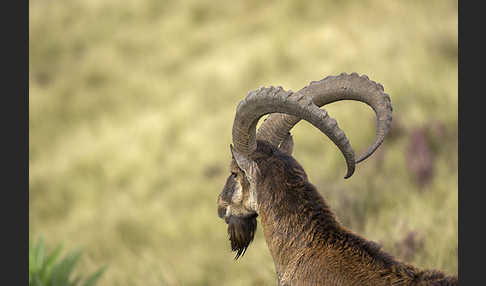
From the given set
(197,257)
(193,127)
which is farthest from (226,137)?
(197,257)

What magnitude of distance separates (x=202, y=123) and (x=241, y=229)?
353 inches

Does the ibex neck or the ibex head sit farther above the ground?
the ibex head

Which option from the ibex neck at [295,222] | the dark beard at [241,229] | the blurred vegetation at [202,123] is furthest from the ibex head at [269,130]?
the blurred vegetation at [202,123]

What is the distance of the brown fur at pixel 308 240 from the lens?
3.24m

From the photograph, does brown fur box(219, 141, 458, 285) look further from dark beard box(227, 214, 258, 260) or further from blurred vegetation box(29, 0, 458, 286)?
blurred vegetation box(29, 0, 458, 286)

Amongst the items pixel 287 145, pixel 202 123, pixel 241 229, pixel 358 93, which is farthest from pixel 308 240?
pixel 202 123

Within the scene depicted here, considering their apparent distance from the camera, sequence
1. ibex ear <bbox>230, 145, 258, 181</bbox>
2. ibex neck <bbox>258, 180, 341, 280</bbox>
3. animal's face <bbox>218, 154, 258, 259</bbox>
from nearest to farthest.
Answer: ibex neck <bbox>258, 180, 341, 280</bbox>, ibex ear <bbox>230, 145, 258, 181</bbox>, animal's face <bbox>218, 154, 258, 259</bbox>

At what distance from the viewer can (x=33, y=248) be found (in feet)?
22.6

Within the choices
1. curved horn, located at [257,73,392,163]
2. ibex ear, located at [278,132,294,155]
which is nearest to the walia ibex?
curved horn, located at [257,73,392,163]

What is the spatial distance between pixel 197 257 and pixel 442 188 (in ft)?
10.7

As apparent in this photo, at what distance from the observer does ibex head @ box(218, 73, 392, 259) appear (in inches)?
127

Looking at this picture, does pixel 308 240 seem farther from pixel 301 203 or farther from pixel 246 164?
pixel 246 164

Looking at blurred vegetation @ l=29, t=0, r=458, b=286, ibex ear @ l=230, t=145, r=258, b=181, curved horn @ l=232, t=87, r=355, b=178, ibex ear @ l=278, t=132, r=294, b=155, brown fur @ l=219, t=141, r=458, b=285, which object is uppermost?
blurred vegetation @ l=29, t=0, r=458, b=286

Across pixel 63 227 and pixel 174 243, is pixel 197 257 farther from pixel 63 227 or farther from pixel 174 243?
pixel 63 227
